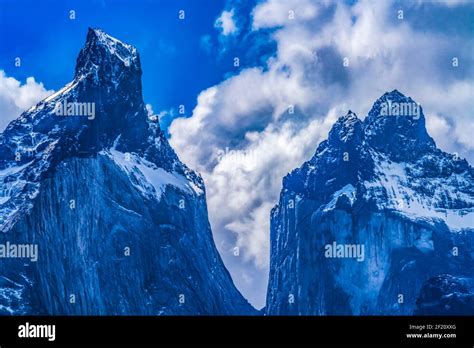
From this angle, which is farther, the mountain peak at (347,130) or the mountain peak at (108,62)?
the mountain peak at (347,130)

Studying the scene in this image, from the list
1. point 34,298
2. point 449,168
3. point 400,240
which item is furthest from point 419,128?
point 34,298

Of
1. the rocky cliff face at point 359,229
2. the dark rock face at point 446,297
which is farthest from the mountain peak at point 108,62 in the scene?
the dark rock face at point 446,297

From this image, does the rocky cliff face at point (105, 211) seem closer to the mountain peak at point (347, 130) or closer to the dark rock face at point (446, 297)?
the mountain peak at point (347, 130)

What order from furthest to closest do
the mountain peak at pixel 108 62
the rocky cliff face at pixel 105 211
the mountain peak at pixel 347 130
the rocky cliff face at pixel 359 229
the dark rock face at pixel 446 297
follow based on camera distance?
the mountain peak at pixel 347 130 → the rocky cliff face at pixel 359 229 → the mountain peak at pixel 108 62 → the rocky cliff face at pixel 105 211 → the dark rock face at pixel 446 297

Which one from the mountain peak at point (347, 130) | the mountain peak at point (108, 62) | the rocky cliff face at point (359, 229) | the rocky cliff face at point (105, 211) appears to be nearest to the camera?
the rocky cliff face at point (105, 211)

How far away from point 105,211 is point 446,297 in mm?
87124

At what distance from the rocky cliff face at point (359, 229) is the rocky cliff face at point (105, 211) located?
1588 cm

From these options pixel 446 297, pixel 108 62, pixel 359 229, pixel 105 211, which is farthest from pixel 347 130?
pixel 446 297

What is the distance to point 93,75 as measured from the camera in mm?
153375

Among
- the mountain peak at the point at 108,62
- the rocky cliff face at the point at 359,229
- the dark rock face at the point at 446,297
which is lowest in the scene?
the dark rock face at the point at 446,297

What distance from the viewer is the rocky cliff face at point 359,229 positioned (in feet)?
556

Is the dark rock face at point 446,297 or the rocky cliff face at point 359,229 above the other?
the rocky cliff face at point 359,229

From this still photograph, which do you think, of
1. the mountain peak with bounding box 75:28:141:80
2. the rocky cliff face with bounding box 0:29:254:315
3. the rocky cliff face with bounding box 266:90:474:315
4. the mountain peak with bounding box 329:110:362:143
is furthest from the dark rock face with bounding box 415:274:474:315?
the mountain peak with bounding box 75:28:141:80
